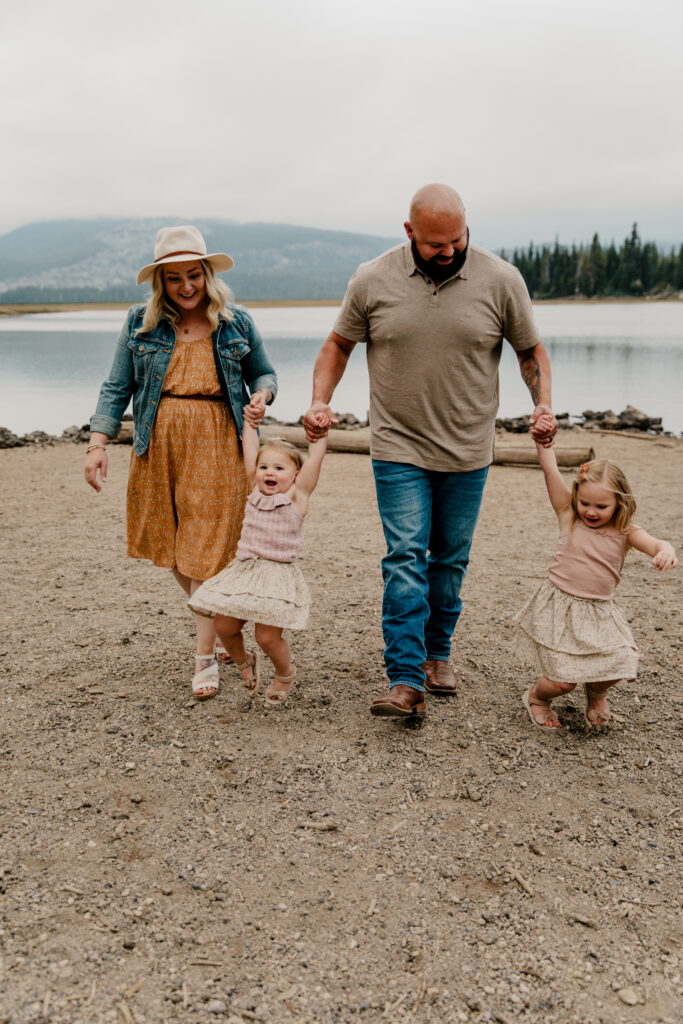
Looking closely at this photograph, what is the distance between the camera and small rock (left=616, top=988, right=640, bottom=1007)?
2.44m

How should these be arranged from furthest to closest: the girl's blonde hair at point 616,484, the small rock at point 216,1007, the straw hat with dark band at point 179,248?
the straw hat with dark band at point 179,248 < the girl's blonde hair at point 616,484 < the small rock at point 216,1007

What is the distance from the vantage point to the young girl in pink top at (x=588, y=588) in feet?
12.5

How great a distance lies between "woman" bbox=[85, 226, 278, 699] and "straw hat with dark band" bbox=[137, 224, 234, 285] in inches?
0.4

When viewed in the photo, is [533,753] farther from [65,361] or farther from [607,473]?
[65,361]

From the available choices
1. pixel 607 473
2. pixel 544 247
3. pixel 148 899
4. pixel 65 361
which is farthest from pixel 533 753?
pixel 544 247

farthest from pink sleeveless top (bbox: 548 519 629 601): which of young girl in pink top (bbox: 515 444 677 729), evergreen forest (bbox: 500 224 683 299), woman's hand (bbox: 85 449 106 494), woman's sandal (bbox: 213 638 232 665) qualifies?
evergreen forest (bbox: 500 224 683 299)

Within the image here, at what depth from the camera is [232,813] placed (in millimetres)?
Result: 3332

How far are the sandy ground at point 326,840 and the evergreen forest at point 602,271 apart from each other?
106865 millimetres

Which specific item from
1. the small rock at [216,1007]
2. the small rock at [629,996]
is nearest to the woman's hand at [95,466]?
the small rock at [216,1007]

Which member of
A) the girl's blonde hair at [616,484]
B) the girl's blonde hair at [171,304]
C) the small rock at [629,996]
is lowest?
the small rock at [629,996]

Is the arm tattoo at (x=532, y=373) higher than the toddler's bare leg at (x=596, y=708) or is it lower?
higher

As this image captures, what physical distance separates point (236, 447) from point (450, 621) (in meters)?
1.40

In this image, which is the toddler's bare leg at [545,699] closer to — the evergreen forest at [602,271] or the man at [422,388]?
the man at [422,388]

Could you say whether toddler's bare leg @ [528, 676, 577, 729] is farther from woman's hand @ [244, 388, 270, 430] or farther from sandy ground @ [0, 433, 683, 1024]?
woman's hand @ [244, 388, 270, 430]
